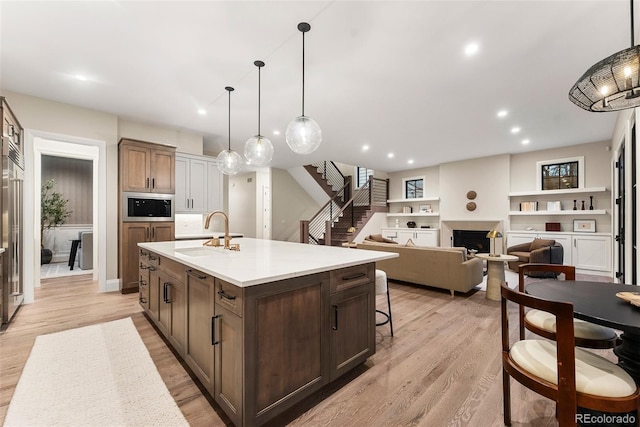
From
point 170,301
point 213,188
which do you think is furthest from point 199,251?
point 213,188

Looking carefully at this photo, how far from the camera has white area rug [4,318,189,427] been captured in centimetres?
165

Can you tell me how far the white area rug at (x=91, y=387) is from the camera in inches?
64.9

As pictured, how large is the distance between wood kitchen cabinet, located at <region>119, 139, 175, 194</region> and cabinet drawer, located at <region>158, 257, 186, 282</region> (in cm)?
258

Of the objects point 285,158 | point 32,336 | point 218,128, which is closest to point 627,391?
point 32,336

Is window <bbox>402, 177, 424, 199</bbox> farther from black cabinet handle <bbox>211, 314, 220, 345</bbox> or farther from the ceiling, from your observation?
black cabinet handle <bbox>211, 314, 220, 345</bbox>

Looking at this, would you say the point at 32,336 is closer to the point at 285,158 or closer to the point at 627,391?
the point at 627,391

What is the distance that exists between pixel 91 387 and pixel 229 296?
1420mm

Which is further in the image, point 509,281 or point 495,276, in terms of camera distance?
point 509,281

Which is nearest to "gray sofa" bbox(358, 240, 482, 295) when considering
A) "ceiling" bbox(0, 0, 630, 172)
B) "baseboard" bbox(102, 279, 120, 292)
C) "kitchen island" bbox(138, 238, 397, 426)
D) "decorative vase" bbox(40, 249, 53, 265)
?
"ceiling" bbox(0, 0, 630, 172)

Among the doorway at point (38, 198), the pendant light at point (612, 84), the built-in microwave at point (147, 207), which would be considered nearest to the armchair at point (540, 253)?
the pendant light at point (612, 84)

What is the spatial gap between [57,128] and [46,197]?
3427 mm

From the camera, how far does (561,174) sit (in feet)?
22.1

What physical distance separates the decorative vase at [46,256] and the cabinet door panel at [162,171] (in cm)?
418

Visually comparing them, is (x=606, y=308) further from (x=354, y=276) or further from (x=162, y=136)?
(x=162, y=136)
